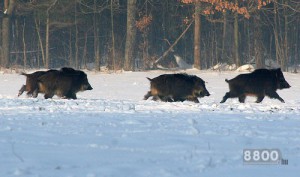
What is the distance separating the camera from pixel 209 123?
10.0m

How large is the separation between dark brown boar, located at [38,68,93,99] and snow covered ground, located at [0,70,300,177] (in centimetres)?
319

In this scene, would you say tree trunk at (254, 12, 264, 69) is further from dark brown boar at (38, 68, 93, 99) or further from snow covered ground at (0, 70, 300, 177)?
snow covered ground at (0, 70, 300, 177)

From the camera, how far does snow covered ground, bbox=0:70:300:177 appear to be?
6.46 meters

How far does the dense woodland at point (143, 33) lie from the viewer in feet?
129

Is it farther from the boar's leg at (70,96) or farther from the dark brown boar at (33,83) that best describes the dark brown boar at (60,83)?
the dark brown boar at (33,83)

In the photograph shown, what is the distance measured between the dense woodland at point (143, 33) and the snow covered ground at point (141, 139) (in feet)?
77.2

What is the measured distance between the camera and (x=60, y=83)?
1667 centimetres

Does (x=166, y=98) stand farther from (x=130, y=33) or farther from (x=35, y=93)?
(x=130, y=33)

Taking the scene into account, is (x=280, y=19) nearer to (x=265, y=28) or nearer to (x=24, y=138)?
(x=265, y=28)

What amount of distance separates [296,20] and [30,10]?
748 inches

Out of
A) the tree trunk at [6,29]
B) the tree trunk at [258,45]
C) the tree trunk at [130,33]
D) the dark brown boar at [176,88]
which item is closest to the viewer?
the dark brown boar at [176,88]

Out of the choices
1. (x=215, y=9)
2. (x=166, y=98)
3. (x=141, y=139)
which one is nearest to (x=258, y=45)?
(x=215, y=9)

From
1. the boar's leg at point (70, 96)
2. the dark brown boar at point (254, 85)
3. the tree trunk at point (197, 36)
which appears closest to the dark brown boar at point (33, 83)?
the boar's leg at point (70, 96)

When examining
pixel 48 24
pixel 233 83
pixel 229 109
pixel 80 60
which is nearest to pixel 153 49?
pixel 80 60
